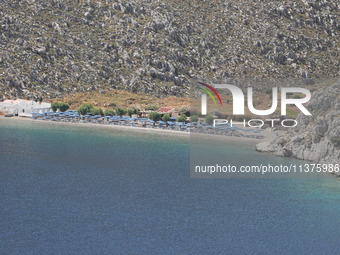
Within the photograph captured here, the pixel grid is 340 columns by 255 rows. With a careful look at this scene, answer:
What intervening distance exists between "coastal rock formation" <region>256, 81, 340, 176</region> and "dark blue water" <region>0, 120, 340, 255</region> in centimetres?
530

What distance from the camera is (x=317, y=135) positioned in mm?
106250

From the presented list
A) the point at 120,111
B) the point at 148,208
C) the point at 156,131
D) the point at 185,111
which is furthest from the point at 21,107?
the point at 148,208

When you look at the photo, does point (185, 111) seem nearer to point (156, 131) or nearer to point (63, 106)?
point (156, 131)

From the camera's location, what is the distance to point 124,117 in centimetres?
15912

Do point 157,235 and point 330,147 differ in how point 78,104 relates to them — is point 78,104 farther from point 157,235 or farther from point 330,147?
point 157,235

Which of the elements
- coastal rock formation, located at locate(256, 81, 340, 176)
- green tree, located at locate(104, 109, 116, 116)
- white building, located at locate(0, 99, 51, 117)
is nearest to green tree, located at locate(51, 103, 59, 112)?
white building, located at locate(0, 99, 51, 117)

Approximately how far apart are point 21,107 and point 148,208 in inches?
4022

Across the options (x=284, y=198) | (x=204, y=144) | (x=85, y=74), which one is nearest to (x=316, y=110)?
(x=204, y=144)

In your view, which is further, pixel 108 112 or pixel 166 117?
pixel 108 112

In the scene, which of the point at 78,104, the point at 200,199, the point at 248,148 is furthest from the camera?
the point at 78,104

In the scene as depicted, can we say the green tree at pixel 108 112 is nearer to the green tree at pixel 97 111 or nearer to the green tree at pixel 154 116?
the green tree at pixel 97 111

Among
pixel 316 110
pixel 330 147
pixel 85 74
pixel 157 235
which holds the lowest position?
pixel 157 235

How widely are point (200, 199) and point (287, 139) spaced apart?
42254mm

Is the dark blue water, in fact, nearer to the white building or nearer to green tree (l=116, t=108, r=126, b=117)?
green tree (l=116, t=108, r=126, b=117)
